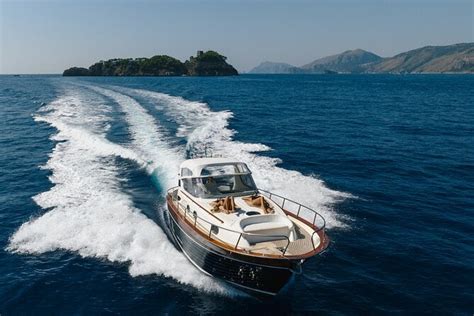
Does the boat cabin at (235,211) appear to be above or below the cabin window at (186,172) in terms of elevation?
below

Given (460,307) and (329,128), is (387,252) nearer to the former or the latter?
(460,307)

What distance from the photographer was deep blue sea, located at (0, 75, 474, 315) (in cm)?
1473

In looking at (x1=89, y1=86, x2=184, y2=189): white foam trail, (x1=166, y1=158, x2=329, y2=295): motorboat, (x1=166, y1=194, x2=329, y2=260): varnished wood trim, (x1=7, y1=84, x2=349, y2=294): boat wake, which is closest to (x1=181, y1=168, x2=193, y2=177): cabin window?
(x1=166, y1=158, x2=329, y2=295): motorboat

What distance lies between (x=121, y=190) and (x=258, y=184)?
9417 mm

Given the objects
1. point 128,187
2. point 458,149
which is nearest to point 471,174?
point 458,149

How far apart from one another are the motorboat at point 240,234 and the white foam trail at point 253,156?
5.61m

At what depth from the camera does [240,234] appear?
47.5 ft

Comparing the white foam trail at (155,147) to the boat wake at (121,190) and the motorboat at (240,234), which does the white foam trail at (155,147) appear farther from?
the motorboat at (240,234)

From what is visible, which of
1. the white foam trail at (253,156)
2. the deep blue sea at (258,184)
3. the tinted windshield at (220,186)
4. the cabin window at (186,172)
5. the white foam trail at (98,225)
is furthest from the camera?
the white foam trail at (253,156)

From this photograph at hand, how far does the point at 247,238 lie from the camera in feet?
48.2

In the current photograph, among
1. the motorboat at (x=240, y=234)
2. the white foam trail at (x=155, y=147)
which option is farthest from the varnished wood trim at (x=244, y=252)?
the white foam trail at (x=155, y=147)

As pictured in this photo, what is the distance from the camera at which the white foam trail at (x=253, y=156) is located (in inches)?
923

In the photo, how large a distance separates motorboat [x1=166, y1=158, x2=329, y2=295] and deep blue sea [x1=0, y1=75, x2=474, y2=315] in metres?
0.83

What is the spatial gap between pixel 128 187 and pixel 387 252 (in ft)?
55.6
